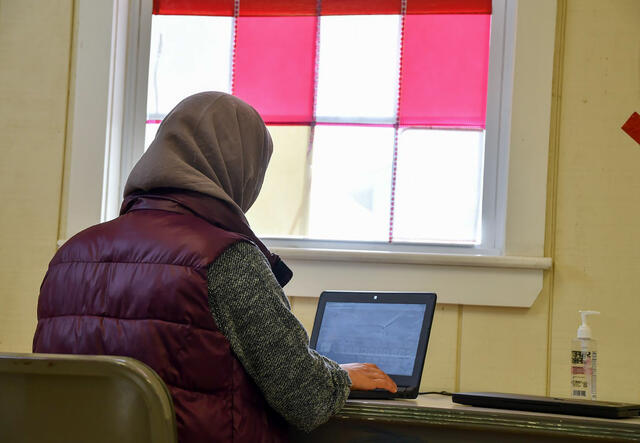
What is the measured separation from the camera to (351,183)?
7.59 feet

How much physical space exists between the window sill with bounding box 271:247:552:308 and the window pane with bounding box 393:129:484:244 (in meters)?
0.16

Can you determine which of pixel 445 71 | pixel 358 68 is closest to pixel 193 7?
pixel 358 68

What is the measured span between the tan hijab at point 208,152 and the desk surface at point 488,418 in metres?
0.44

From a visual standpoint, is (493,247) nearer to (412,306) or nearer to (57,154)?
(412,306)

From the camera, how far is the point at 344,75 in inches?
92.5

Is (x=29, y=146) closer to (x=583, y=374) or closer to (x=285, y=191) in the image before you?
(x=285, y=191)

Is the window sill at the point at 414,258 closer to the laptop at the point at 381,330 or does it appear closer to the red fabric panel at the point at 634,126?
the laptop at the point at 381,330

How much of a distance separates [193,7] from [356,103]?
59cm

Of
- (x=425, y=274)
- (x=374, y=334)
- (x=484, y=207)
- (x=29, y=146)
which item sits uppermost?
(x=29, y=146)

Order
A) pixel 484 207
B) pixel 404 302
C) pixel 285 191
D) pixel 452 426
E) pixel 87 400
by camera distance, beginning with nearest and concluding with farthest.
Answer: pixel 87 400, pixel 452 426, pixel 404 302, pixel 484 207, pixel 285 191

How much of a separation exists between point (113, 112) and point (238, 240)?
1169 millimetres

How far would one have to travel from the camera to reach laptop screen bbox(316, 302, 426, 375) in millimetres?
1716

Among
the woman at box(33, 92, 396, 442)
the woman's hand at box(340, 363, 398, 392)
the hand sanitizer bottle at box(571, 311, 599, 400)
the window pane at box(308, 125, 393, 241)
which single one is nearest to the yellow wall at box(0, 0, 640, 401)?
the hand sanitizer bottle at box(571, 311, 599, 400)

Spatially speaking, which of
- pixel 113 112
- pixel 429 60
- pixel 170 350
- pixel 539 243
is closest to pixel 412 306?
pixel 539 243
